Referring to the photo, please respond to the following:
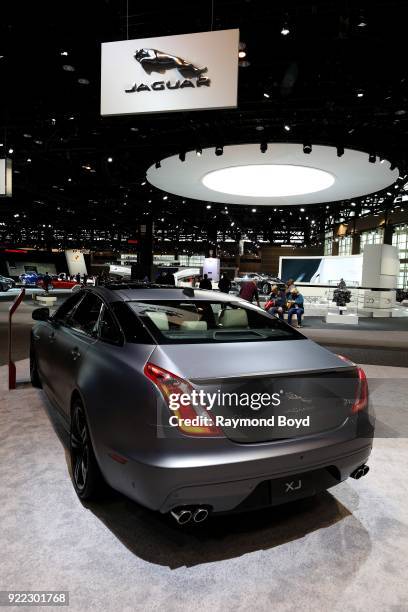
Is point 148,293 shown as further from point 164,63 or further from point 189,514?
point 164,63

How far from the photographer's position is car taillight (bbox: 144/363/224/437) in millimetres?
1797

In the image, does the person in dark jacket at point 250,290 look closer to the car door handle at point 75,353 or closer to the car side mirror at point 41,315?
the car side mirror at point 41,315

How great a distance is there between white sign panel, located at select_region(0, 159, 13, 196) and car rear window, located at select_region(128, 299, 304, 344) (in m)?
11.2

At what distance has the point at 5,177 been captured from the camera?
12.1 metres

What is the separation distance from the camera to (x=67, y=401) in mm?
2850

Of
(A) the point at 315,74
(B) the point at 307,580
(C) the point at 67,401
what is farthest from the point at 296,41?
(B) the point at 307,580

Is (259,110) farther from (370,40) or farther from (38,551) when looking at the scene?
(38,551)

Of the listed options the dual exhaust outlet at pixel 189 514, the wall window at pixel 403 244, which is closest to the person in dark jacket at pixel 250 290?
the dual exhaust outlet at pixel 189 514

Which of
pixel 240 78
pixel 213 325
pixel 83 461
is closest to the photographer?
pixel 83 461

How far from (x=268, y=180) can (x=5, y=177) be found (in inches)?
365

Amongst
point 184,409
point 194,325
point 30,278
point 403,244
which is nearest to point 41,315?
point 194,325

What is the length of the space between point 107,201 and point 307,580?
24.8m

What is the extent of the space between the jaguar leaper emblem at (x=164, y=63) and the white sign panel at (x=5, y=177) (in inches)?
348

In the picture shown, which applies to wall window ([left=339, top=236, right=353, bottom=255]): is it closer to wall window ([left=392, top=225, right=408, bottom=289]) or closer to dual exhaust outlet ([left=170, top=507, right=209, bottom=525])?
wall window ([left=392, top=225, right=408, bottom=289])
